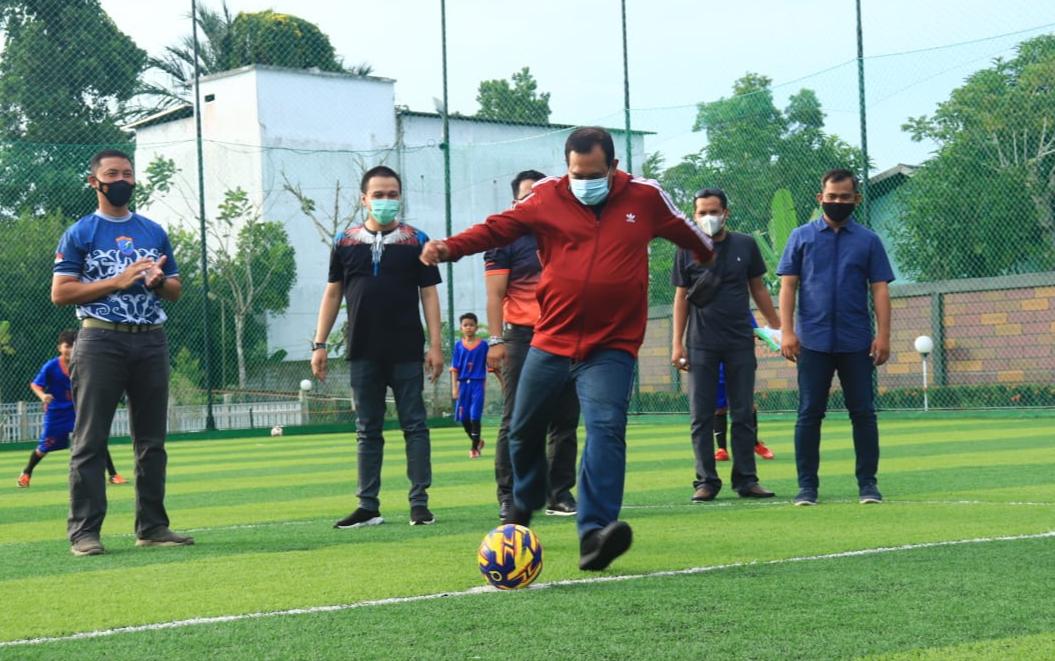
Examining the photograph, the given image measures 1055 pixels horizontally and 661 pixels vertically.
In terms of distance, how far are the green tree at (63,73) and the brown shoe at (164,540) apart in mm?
25471

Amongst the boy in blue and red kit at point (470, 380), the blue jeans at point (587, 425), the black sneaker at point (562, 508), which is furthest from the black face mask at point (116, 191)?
the boy in blue and red kit at point (470, 380)

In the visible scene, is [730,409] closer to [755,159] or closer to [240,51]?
[755,159]

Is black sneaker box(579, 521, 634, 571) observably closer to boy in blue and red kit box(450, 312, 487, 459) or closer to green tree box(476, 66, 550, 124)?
boy in blue and red kit box(450, 312, 487, 459)

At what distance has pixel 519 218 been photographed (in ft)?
20.7

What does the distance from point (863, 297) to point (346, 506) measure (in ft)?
12.9

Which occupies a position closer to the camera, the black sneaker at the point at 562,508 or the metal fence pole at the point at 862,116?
the black sneaker at the point at 562,508

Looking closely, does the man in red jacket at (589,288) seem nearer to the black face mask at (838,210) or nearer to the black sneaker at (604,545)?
the black sneaker at (604,545)

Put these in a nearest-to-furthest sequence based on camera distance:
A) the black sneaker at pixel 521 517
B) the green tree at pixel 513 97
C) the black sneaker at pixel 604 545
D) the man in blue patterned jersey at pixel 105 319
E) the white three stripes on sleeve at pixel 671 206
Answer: the black sneaker at pixel 604 545 → the white three stripes on sleeve at pixel 671 206 → the black sneaker at pixel 521 517 → the man in blue patterned jersey at pixel 105 319 → the green tree at pixel 513 97

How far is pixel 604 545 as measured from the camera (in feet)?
19.0

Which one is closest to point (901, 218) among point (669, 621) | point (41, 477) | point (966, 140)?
point (966, 140)

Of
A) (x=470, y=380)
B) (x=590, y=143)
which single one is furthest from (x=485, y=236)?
(x=470, y=380)

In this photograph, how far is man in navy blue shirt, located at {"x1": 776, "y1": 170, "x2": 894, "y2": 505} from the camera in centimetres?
880

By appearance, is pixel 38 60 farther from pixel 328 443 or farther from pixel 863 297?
pixel 863 297

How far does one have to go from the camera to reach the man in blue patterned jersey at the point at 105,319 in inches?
297
